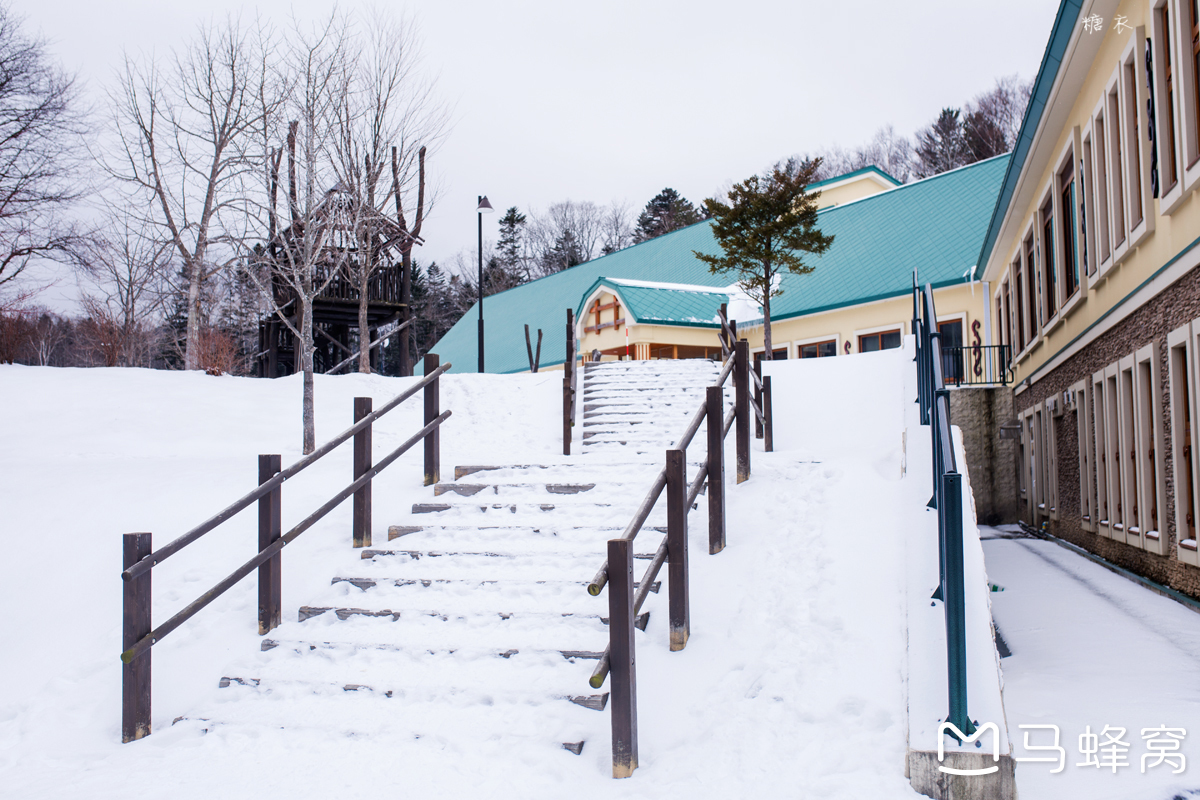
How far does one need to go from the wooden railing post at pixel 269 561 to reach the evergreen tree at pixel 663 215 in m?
56.2

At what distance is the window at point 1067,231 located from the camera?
11.5m

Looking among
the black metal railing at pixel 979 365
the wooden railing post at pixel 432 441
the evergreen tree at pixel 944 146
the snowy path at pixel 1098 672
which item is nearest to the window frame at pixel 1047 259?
the black metal railing at pixel 979 365

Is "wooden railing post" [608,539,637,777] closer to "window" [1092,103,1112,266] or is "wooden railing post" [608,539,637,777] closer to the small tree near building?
"window" [1092,103,1112,266]

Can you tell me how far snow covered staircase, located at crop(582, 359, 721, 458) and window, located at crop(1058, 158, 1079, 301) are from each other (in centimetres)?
544

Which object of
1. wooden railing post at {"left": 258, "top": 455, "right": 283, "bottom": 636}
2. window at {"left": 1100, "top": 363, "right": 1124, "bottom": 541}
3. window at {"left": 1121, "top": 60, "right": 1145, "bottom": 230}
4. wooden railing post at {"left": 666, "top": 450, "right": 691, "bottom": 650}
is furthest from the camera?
window at {"left": 1100, "top": 363, "right": 1124, "bottom": 541}

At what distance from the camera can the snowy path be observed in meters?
3.44

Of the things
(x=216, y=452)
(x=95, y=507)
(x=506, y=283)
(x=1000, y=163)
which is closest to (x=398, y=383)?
(x=216, y=452)

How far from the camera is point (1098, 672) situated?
16.1 feet

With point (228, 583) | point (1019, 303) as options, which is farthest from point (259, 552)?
point (1019, 303)

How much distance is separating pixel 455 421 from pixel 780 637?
10447 millimetres

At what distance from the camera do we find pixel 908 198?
24.6 meters

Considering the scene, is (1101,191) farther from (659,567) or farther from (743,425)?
(659,567)

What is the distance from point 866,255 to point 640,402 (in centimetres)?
1364

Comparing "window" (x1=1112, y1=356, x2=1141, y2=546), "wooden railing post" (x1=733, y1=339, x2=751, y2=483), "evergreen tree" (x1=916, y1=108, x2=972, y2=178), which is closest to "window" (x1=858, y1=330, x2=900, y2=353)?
"window" (x1=1112, y1=356, x2=1141, y2=546)
